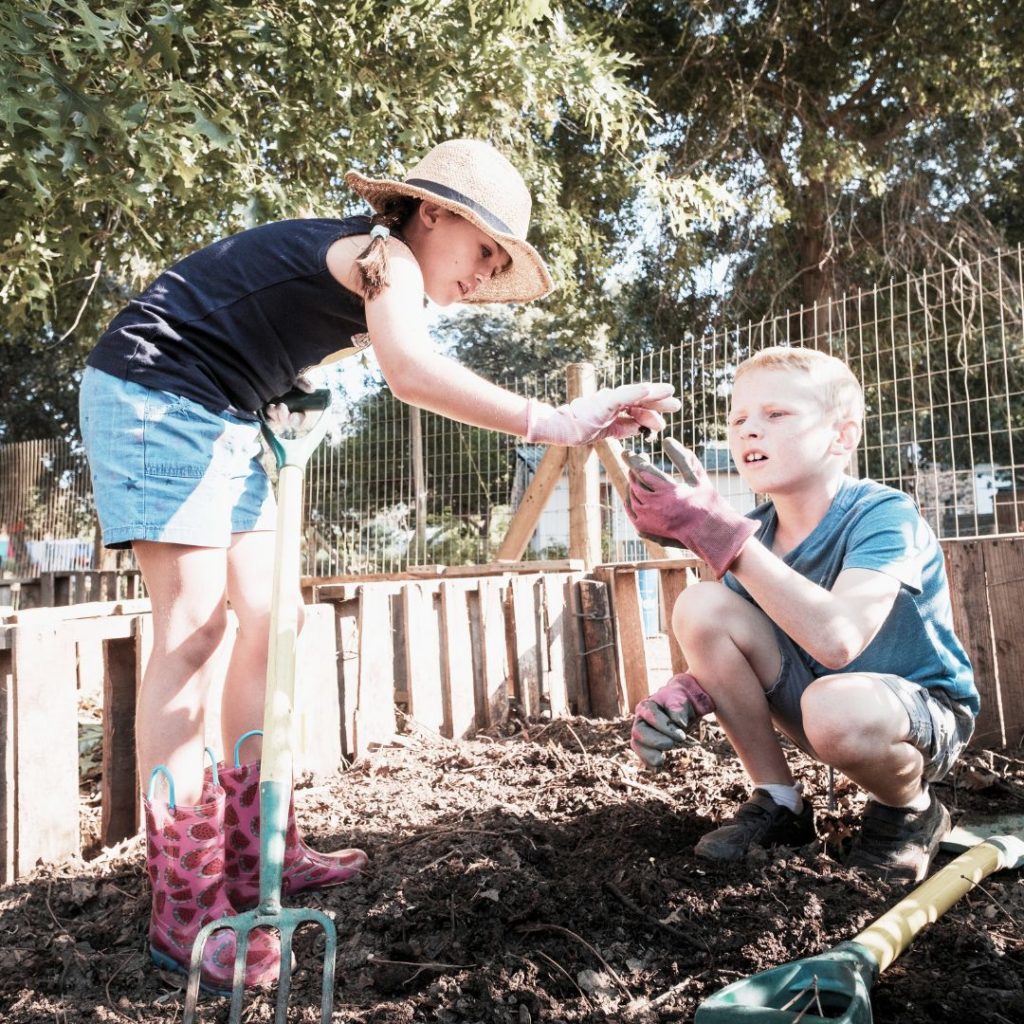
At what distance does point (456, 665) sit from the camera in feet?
12.1

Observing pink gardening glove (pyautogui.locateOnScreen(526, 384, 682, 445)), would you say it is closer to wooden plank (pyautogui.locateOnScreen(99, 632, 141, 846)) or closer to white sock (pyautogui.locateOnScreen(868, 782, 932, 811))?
white sock (pyautogui.locateOnScreen(868, 782, 932, 811))

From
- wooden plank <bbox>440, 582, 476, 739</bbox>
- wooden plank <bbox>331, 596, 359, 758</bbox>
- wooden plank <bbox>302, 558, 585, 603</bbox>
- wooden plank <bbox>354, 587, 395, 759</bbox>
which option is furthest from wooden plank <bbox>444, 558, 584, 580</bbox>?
wooden plank <bbox>331, 596, 359, 758</bbox>

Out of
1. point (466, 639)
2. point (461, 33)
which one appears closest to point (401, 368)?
point (466, 639)

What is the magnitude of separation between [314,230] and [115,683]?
4.41ft

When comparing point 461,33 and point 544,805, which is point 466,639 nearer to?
point 544,805

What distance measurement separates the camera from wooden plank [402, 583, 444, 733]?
3.52 meters

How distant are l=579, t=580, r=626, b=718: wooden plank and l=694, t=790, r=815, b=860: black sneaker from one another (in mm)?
1936

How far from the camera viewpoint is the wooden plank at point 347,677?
10.6 ft

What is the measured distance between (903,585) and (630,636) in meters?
2.23

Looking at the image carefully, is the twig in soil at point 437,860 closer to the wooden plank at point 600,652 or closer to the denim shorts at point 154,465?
the denim shorts at point 154,465

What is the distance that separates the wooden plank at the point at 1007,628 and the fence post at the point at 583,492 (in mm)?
2354

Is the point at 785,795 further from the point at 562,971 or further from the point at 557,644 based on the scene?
the point at 557,644

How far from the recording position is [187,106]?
149 inches

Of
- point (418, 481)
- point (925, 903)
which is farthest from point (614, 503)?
point (925, 903)
